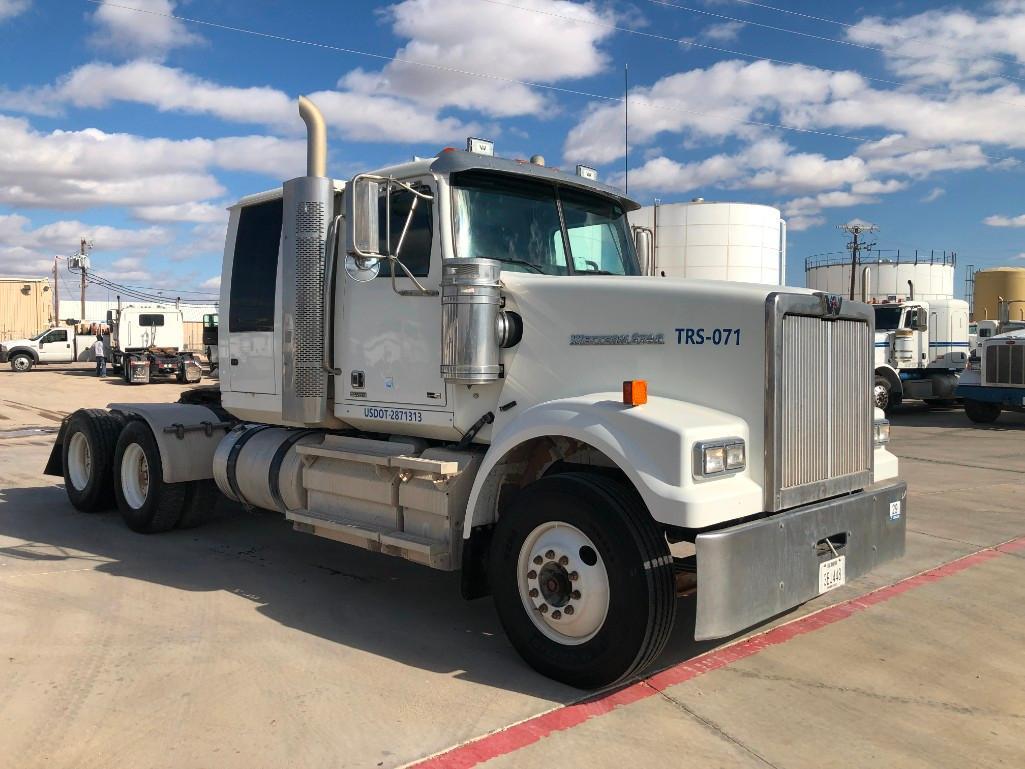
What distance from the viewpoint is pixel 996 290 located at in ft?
175

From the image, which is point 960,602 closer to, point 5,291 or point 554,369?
point 554,369

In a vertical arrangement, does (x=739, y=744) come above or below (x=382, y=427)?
below

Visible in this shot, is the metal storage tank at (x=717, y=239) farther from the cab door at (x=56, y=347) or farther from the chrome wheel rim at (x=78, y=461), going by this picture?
the cab door at (x=56, y=347)

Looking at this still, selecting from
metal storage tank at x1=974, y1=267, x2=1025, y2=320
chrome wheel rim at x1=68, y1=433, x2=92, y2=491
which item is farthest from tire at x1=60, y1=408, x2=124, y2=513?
metal storage tank at x1=974, y1=267, x2=1025, y2=320

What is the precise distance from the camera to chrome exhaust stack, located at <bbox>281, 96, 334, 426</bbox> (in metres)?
5.87

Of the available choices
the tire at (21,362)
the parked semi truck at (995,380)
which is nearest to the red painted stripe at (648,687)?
the parked semi truck at (995,380)

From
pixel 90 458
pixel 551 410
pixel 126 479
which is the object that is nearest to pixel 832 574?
pixel 551 410

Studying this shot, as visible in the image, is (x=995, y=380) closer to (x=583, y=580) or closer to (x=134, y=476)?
(x=583, y=580)

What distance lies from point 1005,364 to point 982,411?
121 cm

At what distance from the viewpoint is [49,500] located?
9.16 meters

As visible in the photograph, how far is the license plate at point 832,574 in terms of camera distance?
4215 millimetres

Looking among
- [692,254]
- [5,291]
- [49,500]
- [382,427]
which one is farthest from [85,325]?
[382,427]

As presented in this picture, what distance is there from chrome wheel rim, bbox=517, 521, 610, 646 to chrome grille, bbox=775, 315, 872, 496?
1011 millimetres

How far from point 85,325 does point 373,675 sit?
158ft
